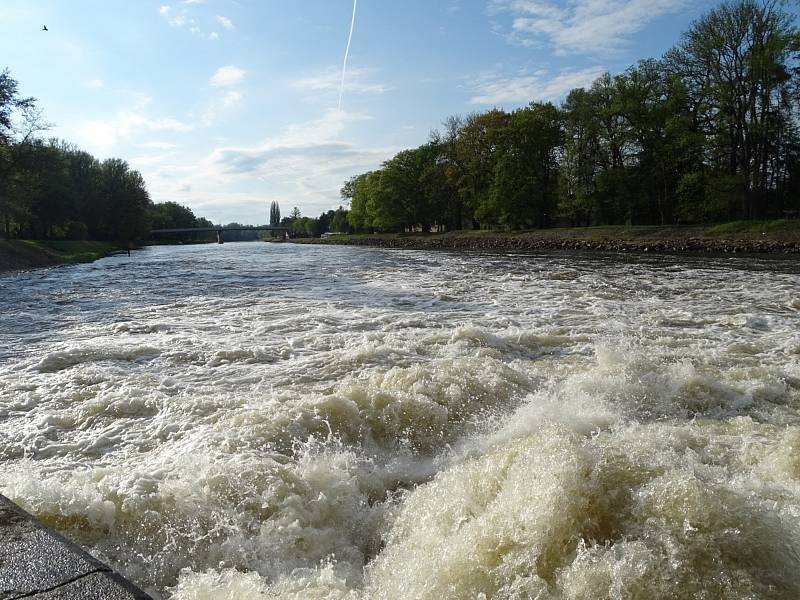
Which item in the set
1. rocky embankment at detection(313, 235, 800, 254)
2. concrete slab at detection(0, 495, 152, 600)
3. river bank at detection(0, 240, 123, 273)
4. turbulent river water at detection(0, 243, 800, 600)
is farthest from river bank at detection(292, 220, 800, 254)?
river bank at detection(0, 240, 123, 273)

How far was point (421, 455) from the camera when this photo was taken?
4.79 metres

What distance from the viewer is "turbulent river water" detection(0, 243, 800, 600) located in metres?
2.90

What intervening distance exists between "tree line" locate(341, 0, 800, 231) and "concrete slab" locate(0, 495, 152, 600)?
42.9 metres

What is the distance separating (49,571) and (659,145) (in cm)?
5098

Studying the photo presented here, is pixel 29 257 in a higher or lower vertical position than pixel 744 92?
lower

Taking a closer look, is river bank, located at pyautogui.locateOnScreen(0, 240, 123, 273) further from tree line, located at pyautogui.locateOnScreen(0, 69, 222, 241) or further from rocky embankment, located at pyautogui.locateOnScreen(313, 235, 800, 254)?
rocky embankment, located at pyautogui.locateOnScreen(313, 235, 800, 254)

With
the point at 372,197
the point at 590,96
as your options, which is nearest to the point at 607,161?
the point at 590,96

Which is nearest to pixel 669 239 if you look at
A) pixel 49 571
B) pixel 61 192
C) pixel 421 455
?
pixel 421 455

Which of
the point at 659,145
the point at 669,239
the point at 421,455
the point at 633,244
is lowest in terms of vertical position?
the point at 421,455

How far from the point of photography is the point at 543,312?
37.7ft

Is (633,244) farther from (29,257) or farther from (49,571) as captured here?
(29,257)

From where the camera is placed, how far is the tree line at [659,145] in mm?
36094

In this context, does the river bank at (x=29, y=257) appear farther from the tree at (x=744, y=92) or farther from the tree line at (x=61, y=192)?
the tree at (x=744, y=92)

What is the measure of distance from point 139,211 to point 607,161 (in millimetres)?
63506
